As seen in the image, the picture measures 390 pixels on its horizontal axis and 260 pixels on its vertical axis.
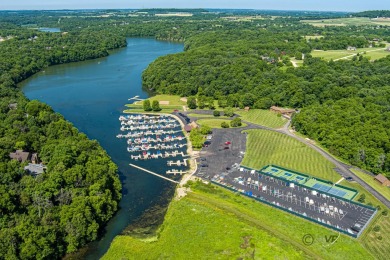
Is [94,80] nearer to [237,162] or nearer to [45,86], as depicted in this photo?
[45,86]

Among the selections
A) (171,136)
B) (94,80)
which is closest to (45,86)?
(94,80)

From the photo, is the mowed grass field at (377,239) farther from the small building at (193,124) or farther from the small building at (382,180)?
the small building at (193,124)

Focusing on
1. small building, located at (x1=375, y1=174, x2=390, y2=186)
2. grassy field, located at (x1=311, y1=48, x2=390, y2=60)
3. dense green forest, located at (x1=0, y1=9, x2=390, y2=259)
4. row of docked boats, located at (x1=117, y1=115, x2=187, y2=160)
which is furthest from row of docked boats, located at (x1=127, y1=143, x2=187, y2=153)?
Result: grassy field, located at (x1=311, y1=48, x2=390, y2=60)

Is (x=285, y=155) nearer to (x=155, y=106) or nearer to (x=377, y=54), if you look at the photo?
(x=155, y=106)

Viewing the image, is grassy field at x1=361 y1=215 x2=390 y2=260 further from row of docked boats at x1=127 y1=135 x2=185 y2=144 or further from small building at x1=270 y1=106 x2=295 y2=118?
small building at x1=270 y1=106 x2=295 y2=118

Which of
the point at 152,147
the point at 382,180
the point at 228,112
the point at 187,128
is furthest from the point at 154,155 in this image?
the point at 382,180
